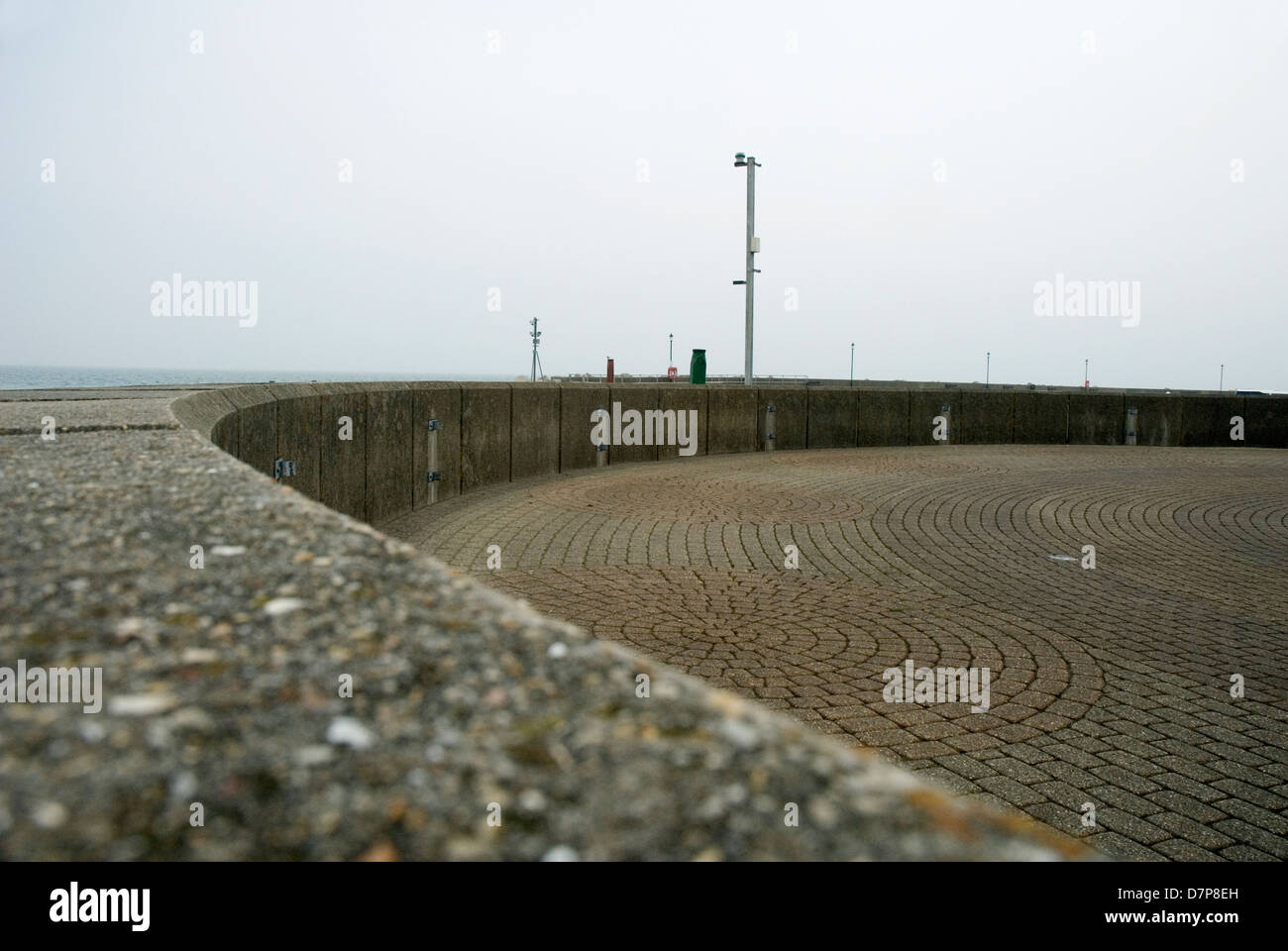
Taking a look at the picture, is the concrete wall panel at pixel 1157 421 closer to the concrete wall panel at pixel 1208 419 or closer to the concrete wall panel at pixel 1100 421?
the concrete wall panel at pixel 1208 419

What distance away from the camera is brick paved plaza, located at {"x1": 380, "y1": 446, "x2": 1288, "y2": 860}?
4.36 meters

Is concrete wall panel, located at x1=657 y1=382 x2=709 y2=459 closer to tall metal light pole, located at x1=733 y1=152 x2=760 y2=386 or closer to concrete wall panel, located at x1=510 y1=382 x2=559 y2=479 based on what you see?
concrete wall panel, located at x1=510 y1=382 x2=559 y2=479

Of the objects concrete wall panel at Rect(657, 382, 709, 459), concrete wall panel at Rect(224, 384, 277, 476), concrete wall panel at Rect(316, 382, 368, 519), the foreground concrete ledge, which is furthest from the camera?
concrete wall panel at Rect(657, 382, 709, 459)

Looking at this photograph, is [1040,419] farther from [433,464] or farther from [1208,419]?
[433,464]

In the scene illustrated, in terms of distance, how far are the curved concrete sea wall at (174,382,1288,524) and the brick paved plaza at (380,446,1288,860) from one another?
672mm

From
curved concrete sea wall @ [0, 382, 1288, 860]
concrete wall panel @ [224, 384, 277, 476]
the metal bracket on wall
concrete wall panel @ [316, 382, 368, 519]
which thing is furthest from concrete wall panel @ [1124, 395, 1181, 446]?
curved concrete sea wall @ [0, 382, 1288, 860]

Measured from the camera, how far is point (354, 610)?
1.69 metres

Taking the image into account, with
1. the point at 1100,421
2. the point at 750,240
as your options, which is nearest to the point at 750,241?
the point at 750,240

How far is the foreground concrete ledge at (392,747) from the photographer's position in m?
1.08

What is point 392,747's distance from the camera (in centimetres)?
124

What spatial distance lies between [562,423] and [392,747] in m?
14.9

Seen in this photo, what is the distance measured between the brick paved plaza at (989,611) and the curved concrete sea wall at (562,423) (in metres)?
0.67
